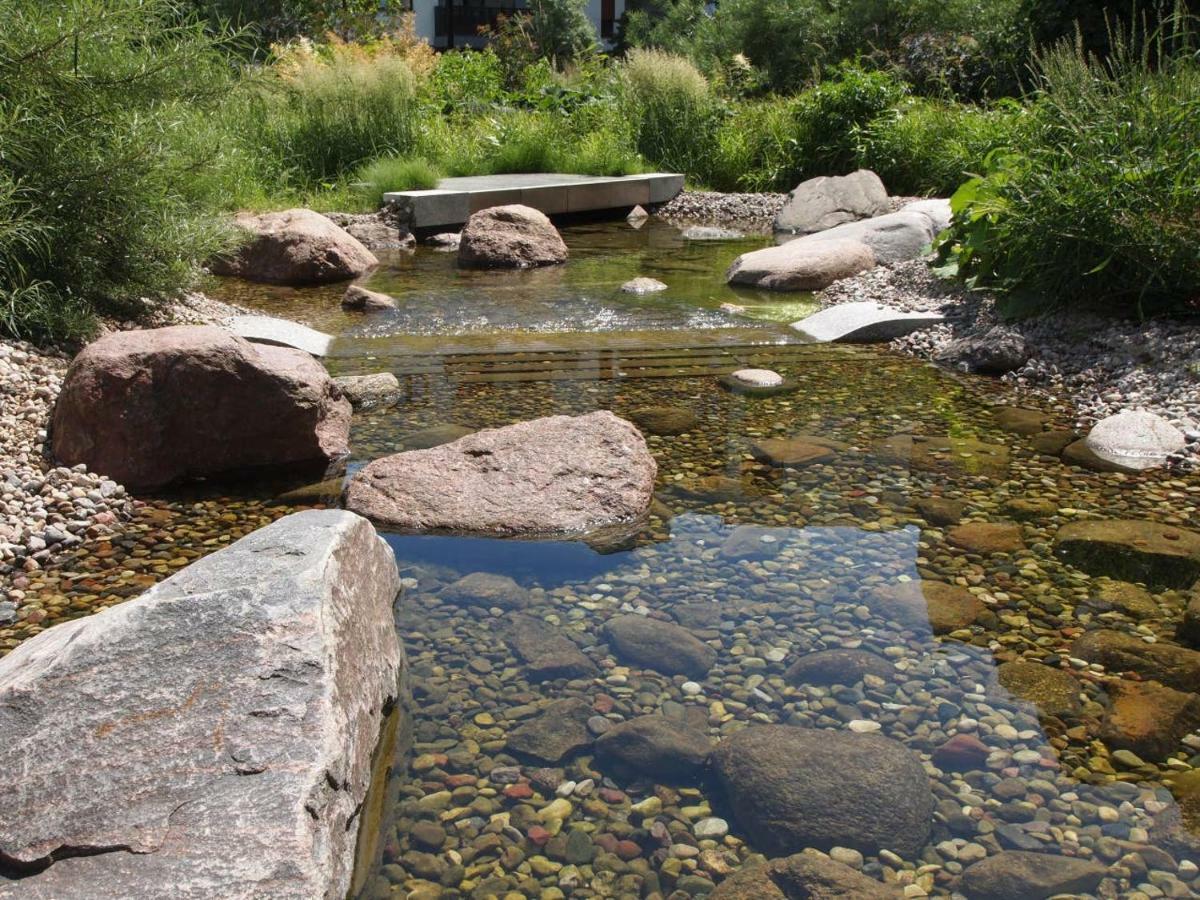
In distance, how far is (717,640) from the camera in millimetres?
3357

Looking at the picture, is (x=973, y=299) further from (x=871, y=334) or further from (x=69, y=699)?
Result: (x=69, y=699)

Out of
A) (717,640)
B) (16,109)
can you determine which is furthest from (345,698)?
(16,109)

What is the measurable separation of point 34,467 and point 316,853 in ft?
10.3

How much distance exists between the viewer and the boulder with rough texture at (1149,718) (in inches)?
112

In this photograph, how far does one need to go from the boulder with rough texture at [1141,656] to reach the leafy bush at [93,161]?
475 cm

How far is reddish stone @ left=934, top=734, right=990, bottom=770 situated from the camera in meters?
2.75

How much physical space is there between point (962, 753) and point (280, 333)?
537 centimetres

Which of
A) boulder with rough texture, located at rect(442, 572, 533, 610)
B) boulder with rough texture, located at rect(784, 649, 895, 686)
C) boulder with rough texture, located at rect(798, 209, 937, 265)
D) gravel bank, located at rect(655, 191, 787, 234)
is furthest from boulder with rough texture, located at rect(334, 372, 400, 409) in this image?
gravel bank, located at rect(655, 191, 787, 234)

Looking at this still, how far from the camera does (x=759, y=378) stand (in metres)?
6.22

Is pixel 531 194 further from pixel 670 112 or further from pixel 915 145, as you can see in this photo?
pixel 915 145

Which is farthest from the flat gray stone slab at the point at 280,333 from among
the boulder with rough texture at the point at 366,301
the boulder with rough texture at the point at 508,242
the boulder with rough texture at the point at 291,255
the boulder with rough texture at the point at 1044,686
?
the boulder with rough texture at the point at 1044,686

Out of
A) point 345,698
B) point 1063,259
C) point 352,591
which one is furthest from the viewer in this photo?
point 1063,259

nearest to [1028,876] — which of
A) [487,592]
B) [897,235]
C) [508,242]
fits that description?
[487,592]

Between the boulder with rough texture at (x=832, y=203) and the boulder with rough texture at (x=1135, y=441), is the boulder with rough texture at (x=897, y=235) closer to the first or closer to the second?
the boulder with rough texture at (x=832, y=203)
